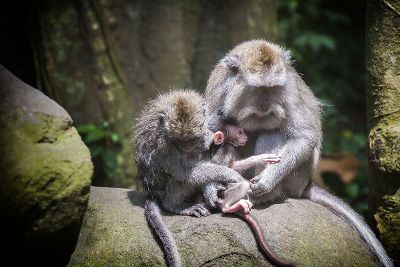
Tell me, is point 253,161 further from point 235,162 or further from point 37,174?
point 37,174

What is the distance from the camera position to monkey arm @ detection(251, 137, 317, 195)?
5.34 meters

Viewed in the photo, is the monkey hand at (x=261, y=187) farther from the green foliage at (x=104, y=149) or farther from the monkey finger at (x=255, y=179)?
the green foliage at (x=104, y=149)

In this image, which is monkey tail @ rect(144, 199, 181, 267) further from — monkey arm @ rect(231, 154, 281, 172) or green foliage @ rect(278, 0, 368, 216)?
green foliage @ rect(278, 0, 368, 216)

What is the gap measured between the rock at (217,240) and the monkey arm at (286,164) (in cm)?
25

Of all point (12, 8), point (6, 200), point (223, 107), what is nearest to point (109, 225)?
point (6, 200)

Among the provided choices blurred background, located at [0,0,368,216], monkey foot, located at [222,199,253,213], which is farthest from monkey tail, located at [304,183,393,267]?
blurred background, located at [0,0,368,216]

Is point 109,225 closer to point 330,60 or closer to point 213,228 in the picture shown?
point 213,228

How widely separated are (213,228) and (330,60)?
352 inches

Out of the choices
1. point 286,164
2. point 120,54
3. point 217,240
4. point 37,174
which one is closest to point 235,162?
point 286,164

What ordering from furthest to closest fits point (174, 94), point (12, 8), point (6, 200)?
1. point (12, 8)
2. point (174, 94)
3. point (6, 200)

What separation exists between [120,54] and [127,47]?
18cm

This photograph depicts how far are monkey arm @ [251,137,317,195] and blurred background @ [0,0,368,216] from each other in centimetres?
219

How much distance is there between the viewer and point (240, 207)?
4977 millimetres

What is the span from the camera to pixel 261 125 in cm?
553
